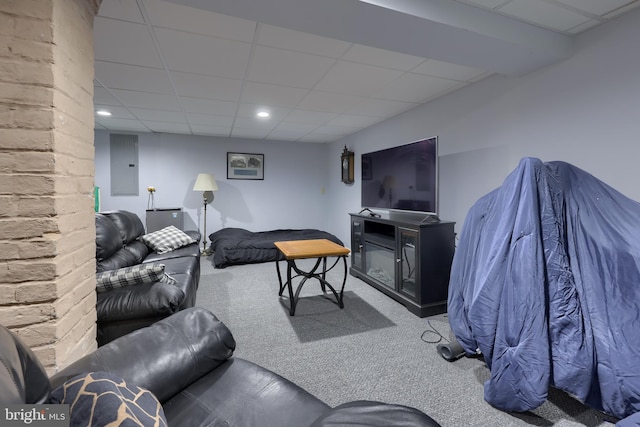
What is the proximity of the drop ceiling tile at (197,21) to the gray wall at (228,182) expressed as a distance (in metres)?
3.86

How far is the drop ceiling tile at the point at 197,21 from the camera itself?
169cm

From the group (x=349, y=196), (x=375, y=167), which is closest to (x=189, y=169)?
(x=349, y=196)

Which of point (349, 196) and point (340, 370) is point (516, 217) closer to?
point (340, 370)

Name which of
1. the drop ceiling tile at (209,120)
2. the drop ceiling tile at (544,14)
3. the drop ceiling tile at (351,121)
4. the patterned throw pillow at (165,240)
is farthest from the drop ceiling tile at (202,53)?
the patterned throw pillow at (165,240)

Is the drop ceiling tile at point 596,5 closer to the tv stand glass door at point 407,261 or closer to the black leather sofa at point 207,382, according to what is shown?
the tv stand glass door at point 407,261

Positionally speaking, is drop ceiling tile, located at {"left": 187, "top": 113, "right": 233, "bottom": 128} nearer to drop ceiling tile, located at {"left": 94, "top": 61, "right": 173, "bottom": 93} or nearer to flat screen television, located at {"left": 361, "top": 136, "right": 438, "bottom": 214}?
drop ceiling tile, located at {"left": 94, "top": 61, "right": 173, "bottom": 93}

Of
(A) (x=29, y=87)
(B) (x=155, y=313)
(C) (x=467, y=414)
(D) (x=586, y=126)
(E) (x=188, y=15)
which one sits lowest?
(C) (x=467, y=414)

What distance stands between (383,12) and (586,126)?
5.48 ft

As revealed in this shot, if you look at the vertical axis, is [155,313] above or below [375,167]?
below

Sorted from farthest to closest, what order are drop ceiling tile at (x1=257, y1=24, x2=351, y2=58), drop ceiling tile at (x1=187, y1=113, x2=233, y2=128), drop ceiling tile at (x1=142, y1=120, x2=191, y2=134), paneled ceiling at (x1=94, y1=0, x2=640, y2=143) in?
drop ceiling tile at (x1=142, y1=120, x2=191, y2=134) → drop ceiling tile at (x1=187, y1=113, x2=233, y2=128) → drop ceiling tile at (x1=257, y1=24, x2=351, y2=58) → paneled ceiling at (x1=94, y1=0, x2=640, y2=143)

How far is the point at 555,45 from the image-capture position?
6.49 feet

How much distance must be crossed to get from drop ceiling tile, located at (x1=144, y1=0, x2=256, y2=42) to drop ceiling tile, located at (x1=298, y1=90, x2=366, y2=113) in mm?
1204

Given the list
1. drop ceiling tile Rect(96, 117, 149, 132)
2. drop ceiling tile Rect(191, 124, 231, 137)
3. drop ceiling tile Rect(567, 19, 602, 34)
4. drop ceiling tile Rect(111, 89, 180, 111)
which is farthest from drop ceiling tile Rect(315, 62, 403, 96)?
drop ceiling tile Rect(96, 117, 149, 132)

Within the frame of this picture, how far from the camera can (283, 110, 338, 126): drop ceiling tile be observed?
385 cm
